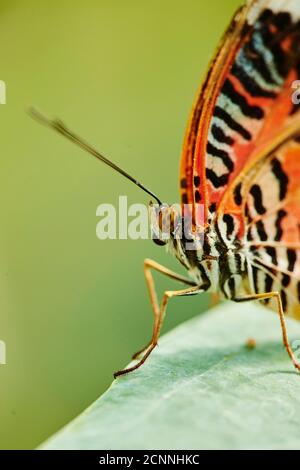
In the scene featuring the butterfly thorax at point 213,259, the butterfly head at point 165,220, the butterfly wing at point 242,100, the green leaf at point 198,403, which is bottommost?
the green leaf at point 198,403

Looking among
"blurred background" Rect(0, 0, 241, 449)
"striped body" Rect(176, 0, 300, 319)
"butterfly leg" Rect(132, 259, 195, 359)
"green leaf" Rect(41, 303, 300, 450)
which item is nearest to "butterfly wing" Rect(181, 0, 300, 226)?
"striped body" Rect(176, 0, 300, 319)

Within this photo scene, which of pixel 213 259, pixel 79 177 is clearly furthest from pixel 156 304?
pixel 79 177

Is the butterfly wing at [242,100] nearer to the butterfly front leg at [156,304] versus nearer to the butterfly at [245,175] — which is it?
the butterfly at [245,175]

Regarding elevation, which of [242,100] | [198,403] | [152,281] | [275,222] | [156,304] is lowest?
[198,403]

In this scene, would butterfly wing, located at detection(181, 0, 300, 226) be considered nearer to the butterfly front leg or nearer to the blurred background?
the butterfly front leg

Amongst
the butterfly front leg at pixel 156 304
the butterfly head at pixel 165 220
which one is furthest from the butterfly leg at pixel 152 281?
the butterfly head at pixel 165 220

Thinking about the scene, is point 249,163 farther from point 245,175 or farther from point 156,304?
point 156,304
